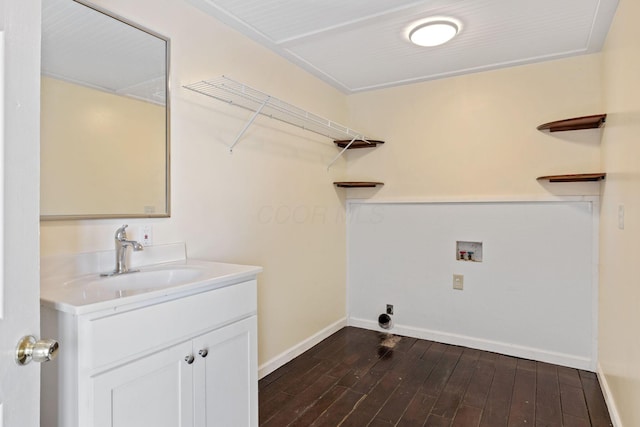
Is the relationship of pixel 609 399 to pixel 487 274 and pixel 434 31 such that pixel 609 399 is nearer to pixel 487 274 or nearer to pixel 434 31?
pixel 487 274

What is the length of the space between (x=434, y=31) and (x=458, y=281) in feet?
6.16

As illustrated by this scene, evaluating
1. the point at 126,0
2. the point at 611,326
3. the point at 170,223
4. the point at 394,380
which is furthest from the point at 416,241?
the point at 126,0

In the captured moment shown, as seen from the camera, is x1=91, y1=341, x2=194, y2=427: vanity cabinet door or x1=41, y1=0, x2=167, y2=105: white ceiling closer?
x1=91, y1=341, x2=194, y2=427: vanity cabinet door

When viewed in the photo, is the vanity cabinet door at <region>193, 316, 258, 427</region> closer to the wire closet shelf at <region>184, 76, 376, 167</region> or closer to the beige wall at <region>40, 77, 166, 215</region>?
the beige wall at <region>40, 77, 166, 215</region>

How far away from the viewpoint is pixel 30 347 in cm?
73

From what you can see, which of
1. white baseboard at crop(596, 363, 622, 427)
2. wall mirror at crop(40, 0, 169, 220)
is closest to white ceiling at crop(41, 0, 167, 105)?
wall mirror at crop(40, 0, 169, 220)

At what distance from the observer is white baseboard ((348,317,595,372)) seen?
103 inches

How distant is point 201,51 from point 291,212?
1223 millimetres

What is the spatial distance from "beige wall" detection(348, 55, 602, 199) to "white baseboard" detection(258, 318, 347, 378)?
123cm

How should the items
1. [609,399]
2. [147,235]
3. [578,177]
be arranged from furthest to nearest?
[578,177] → [609,399] → [147,235]

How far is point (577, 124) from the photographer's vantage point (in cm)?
245

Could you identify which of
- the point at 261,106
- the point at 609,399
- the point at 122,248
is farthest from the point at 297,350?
the point at 609,399

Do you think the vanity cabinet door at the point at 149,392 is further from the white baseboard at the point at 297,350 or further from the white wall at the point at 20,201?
the white baseboard at the point at 297,350

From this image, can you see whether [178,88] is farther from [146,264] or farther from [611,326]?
[611,326]
